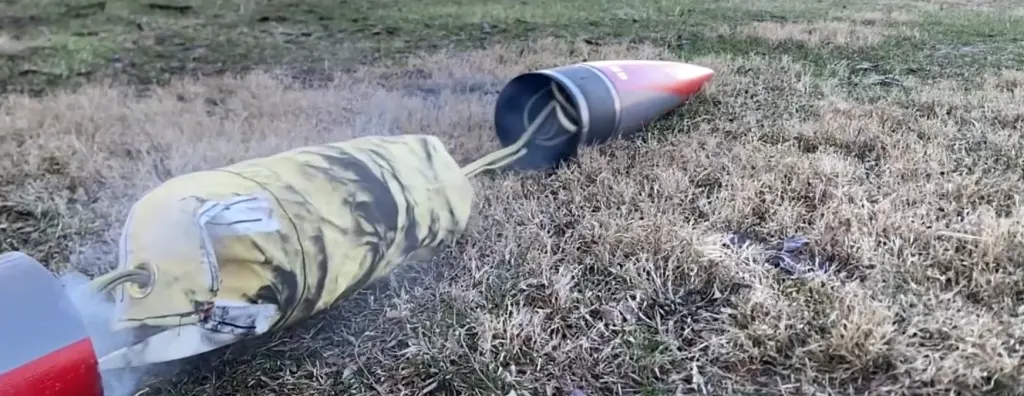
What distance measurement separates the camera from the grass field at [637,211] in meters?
1.26

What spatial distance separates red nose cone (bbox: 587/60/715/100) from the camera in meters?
2.41

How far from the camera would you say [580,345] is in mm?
1323

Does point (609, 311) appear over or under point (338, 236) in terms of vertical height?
under

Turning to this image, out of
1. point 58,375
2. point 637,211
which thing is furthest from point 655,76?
point 58,375

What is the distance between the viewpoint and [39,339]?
1041 millimetres

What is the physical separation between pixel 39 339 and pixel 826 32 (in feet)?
12.9

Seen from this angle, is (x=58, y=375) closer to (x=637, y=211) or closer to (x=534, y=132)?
(x=637, y=211)

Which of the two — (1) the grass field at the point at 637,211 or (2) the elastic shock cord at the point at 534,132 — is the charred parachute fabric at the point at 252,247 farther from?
(2) the elastic shock cord at the point at 534,132

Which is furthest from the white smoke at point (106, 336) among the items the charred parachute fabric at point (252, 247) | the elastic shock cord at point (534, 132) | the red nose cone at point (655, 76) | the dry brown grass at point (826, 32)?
the dry brown grass at point (826, 32)

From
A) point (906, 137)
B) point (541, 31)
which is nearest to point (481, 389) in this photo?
point (906, 137)

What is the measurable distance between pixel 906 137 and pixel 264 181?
1.78 meters

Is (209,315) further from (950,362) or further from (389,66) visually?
(389,66)

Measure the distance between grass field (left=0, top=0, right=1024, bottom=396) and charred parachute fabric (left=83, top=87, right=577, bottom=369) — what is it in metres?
0.10

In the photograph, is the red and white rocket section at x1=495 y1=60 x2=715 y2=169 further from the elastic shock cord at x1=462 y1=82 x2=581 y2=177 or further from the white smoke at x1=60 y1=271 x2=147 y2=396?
the white smoke at x1=60 y1=271 x2=147 y2=396
